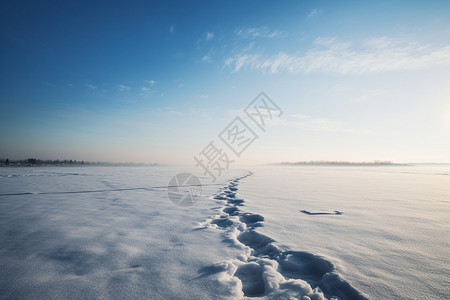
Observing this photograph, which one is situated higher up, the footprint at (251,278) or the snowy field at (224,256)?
the snowy field at (224,256)

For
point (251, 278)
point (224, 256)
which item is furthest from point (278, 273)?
point (224, 256)

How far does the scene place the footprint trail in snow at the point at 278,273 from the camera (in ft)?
4.79

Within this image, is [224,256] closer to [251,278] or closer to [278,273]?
[251,278]

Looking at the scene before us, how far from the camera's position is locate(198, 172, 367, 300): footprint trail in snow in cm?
146

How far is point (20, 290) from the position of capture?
142cm

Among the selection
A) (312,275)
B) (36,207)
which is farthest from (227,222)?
(36,207)

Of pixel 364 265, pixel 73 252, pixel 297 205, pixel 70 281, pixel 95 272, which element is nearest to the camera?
pixel 70 281

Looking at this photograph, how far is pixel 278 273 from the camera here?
1696 mm

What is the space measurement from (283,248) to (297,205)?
2487 mm

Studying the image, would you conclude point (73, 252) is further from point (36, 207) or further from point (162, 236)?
point (36, 207)

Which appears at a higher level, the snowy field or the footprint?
the snowy field

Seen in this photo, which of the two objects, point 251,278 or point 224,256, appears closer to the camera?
point 251,278

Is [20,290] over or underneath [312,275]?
over

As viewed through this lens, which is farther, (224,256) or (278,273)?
(224,256)
